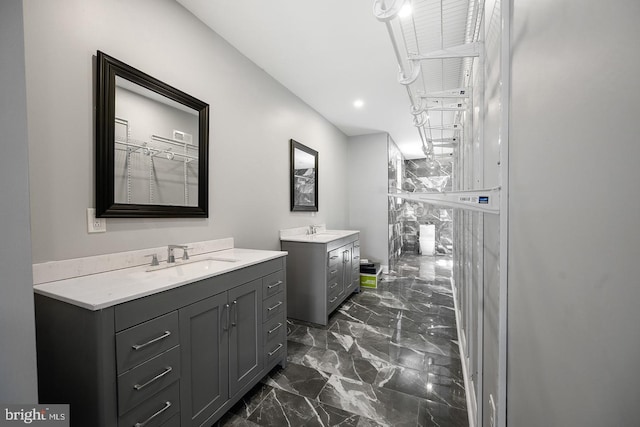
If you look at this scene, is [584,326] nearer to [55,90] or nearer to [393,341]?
[55,90]

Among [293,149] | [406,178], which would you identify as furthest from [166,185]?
[406,178]

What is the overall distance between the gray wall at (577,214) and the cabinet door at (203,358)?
1319 mm

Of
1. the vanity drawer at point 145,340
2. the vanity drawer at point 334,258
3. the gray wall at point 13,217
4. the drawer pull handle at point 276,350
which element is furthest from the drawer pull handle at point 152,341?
the vanity drawer at point 334,258

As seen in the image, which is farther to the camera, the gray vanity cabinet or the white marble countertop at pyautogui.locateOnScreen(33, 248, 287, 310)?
the gray vanity cabinet

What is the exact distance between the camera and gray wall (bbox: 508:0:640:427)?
0.94ft

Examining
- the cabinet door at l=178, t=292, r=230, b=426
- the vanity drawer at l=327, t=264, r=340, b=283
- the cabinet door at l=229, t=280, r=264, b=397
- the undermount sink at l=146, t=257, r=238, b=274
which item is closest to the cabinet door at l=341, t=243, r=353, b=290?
the vanity drawer at l=327, t=264, r=340, b=283

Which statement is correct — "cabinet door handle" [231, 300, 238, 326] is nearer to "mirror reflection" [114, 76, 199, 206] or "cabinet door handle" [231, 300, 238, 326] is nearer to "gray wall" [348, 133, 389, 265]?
"mirror reflection" [114, 76, 199, 206]

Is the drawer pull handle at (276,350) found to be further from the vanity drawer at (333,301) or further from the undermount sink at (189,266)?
the vanity drawer at (333,301)

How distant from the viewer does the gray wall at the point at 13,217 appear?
0.74 m

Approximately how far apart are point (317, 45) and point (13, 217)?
2.31 m

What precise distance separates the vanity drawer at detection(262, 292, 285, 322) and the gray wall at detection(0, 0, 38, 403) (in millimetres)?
1140

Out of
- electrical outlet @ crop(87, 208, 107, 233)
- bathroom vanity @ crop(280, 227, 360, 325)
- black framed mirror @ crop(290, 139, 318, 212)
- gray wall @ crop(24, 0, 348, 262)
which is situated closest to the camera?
gray wall @ crop(24, 0, 348, 262)

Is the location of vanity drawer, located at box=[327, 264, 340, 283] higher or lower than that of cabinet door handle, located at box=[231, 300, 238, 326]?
lower

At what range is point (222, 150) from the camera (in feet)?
7.07
